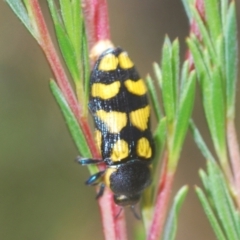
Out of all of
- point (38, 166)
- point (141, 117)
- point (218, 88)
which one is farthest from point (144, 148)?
point (38, 166)

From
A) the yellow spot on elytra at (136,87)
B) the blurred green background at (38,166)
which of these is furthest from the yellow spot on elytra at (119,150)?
the blurred green background at (38,166)

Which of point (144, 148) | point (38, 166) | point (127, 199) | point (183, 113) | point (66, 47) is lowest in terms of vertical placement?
point (38, 166)

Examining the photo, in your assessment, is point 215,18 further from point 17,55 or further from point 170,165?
point 17,55

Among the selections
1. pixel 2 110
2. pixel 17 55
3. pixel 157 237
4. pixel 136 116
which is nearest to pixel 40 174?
pixel 2 110

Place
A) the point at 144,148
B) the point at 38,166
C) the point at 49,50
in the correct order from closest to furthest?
the point at 49,50, the point at 144,148, the point at 38,166

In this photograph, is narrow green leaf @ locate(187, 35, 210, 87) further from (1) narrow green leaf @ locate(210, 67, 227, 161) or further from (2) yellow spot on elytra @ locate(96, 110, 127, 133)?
(2) yellow spot on elytra @ locate(96, 110, 127, 133)

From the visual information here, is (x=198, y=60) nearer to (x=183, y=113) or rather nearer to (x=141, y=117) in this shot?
(x=183, y=113)

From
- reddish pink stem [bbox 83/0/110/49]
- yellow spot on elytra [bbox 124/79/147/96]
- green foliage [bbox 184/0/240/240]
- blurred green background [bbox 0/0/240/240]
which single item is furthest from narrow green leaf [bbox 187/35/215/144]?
blurred green background [bbox 0/0/240/240]
